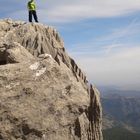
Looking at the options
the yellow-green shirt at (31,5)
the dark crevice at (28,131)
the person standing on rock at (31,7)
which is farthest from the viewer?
the yellow-green shirt at (31,5)

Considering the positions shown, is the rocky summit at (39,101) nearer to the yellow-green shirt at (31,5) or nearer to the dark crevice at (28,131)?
the dark crevice at (28,131)

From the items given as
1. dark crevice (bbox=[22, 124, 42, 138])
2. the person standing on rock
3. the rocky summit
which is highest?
the person standing on rock

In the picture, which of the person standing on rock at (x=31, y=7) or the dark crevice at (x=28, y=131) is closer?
the dark crevice at (x=28, y=131)

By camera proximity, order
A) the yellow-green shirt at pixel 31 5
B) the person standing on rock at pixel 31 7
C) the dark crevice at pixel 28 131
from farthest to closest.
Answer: the yellow-green shirt at pixel 31 5 → the person standing on rock at pixel 31 7 → the dark crevice at pixel 28 131

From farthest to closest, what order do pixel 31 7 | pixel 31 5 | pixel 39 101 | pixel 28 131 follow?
pixel 31 7
pixel 31 5
pixel 39 101
pixel 28 131

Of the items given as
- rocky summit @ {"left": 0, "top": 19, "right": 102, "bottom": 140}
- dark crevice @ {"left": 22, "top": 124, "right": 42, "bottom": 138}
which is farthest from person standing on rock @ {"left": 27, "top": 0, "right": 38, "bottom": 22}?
dark crevice @ {"left": 22, "top": 124, "right": 42, "bottom": 138}

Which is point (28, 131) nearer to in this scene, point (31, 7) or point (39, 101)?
→ point (39, 101)

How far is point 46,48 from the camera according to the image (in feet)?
172

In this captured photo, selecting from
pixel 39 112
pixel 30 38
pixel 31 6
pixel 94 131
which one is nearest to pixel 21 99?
pixel 39 112

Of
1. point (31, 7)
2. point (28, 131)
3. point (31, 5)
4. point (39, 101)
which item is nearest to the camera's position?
point (28, 131)

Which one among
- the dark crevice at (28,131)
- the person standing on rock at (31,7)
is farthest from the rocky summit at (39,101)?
the person standing on rock at (31,7)

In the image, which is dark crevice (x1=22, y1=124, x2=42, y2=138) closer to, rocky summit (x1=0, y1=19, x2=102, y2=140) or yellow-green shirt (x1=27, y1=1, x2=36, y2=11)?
rocky summit (x1=0, y1=19, x2=102, y2=140)

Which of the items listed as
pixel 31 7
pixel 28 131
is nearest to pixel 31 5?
pixel 31 7

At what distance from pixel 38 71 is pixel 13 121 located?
492 centimetres
